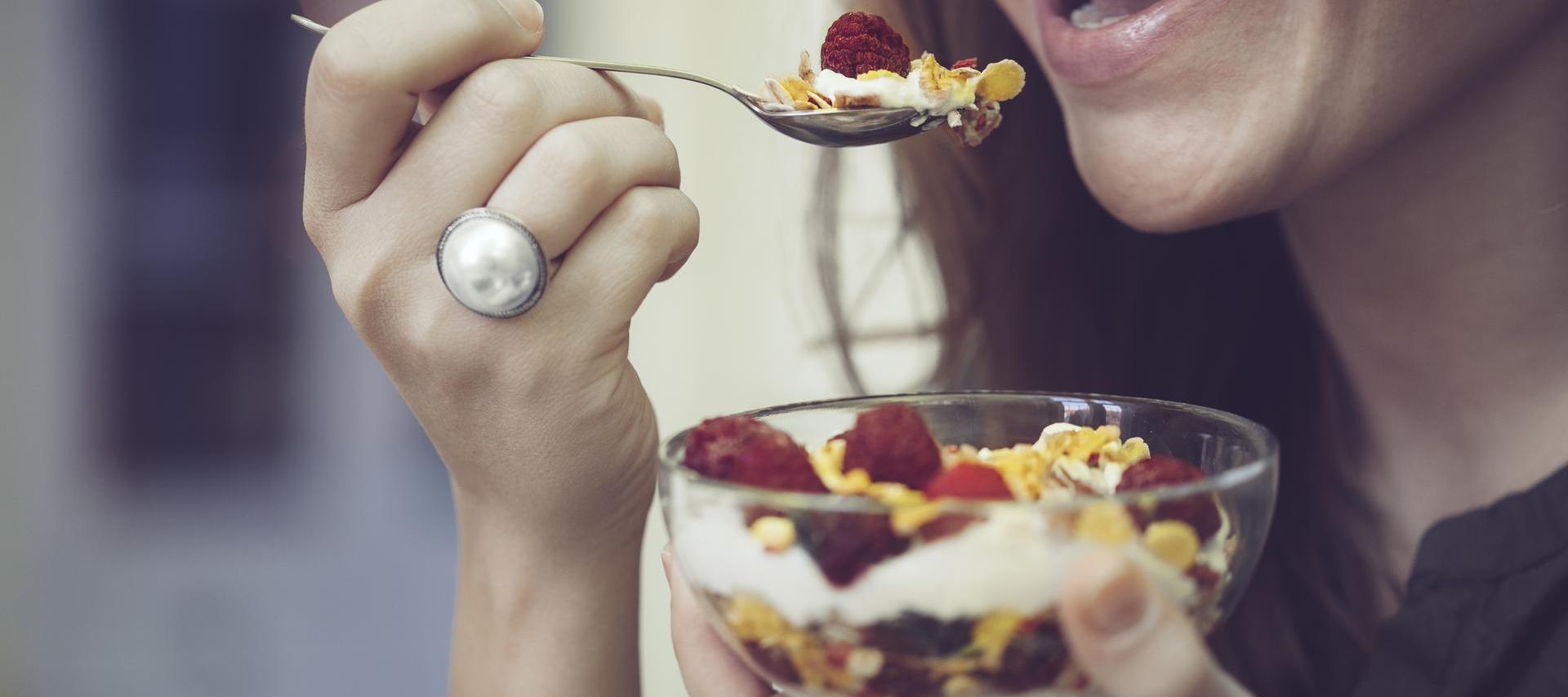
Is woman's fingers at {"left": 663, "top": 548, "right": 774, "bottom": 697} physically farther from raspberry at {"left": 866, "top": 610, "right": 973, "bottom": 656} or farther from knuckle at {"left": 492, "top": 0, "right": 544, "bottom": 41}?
knuckle at {"left": 492, "top": 0, "right": 544, "bottom": 41}

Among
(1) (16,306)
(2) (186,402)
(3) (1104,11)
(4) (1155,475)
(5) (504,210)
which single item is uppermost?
(3) (1104,11)

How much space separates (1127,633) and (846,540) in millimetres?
99

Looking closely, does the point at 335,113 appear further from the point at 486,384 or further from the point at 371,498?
the point at 371,498

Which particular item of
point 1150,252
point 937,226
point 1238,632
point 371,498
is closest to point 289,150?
point 371,498

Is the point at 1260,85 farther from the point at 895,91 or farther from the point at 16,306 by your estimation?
the point at 16,306

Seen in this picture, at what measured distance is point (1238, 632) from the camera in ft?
3.17

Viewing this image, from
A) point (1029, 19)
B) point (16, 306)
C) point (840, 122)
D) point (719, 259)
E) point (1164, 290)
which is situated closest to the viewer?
point (840, 122)

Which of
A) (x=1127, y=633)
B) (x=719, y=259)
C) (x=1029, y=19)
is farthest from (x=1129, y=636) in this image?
(x=719, y=259)

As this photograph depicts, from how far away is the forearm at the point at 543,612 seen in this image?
0.77m

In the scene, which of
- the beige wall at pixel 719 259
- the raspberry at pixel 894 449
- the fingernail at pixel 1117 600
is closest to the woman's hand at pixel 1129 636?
the fingernail at pixel 1117 600

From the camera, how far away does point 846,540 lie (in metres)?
0.41

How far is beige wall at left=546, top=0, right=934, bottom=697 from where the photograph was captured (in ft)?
6.70

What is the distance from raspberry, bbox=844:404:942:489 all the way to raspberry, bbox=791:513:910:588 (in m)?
0.09

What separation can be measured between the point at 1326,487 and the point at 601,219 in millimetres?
680
